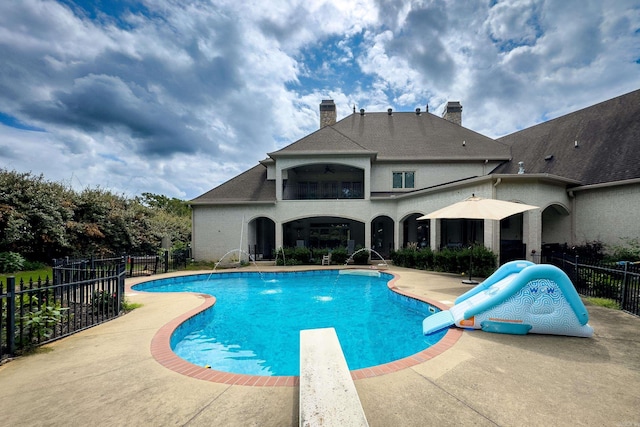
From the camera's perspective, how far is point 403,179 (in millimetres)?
20531

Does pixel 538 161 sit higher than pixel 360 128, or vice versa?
pixel 360 128

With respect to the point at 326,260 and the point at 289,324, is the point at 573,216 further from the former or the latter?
the point at 289,324

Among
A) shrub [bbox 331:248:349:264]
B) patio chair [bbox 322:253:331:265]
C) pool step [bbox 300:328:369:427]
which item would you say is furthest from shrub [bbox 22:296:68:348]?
shrub [bbox 331:248:349:264]

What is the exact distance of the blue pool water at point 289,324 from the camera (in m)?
5.58

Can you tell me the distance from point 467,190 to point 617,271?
24.7 ft

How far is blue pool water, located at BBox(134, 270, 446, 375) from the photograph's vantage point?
18.3ft

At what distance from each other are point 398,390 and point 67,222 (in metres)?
21.3

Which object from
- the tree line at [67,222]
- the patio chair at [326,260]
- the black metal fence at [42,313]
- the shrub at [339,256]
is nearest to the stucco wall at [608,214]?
the shrub at [339,256]

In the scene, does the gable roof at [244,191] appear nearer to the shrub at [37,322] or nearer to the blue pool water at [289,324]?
the blue pool water at [289,324]

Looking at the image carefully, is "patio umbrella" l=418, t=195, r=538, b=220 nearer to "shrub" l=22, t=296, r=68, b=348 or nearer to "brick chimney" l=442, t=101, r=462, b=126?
"shrub" l=22, t=296, r=68, b=348

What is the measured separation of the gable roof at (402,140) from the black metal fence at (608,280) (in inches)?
474

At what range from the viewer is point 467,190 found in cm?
1393

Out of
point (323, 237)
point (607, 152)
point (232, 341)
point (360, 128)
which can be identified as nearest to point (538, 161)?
point (607, 152)

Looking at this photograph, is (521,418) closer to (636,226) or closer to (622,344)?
(622,344)
